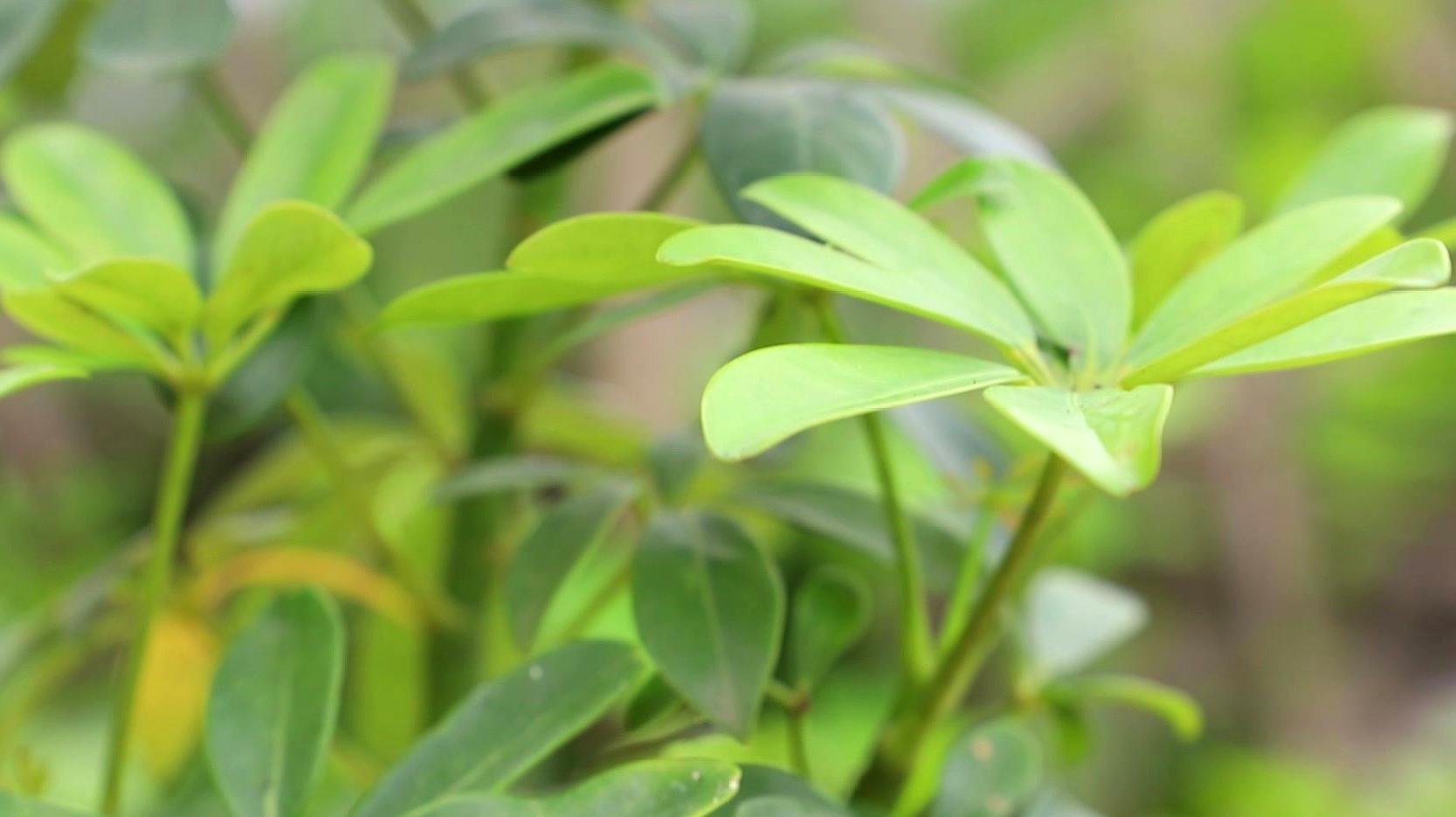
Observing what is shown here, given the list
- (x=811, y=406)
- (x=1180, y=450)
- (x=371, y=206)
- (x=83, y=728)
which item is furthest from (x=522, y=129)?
(x=1180, y=450)

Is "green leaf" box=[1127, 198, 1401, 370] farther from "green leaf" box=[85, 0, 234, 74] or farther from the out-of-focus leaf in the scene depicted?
"green leaf" box=[85, 0, 234, 74]

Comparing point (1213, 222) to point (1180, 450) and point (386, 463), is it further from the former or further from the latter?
point (1180, 450)

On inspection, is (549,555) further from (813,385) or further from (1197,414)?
(1197,414)

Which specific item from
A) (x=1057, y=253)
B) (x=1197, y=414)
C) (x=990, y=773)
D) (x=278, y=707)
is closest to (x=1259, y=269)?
(x=1057, y=253)

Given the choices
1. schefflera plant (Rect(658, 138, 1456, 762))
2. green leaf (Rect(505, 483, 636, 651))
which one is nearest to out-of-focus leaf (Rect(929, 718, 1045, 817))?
schefflera plant (Rect(658, 138, 1456, 762))

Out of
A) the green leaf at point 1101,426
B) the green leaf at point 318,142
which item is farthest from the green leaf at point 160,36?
the green leaf at point 1101,426

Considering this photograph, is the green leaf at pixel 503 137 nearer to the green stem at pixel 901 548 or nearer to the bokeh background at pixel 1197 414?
the green stem at pixel 901 548
